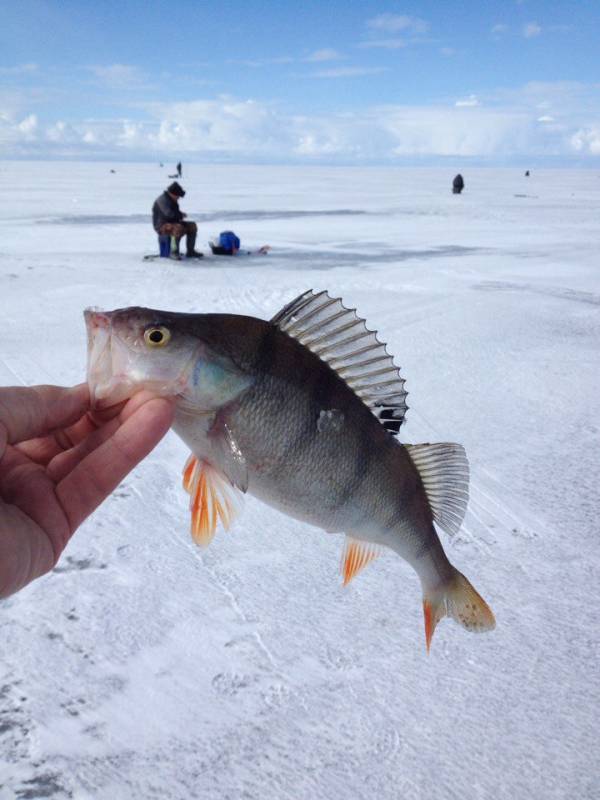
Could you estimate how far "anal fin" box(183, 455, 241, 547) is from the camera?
1612 mm

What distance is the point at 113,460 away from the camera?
1589 millimetres

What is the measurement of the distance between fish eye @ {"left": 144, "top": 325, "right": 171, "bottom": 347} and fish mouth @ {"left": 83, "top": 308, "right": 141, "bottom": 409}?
0.06m

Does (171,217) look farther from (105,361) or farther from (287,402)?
(287,402)

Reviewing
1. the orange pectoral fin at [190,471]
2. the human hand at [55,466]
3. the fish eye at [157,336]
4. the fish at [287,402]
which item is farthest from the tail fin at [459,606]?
the fish eye at [157,336]

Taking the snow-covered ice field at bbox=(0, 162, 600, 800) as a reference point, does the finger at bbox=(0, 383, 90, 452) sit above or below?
above

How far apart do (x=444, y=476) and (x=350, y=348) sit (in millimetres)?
407

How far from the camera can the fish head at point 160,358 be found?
4.88 feet

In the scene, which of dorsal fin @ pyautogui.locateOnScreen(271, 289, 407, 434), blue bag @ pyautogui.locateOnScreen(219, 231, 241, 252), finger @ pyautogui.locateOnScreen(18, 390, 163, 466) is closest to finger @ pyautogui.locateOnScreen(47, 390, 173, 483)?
finger @ pyautogui.locateOnScreen(18, 390, 163, 466)

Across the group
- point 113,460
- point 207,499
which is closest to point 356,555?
point 207,499

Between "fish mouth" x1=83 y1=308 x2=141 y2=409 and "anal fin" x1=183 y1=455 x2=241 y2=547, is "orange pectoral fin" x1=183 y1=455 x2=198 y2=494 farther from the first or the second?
"fish mouth" x1=83 y1=308 x2=141 y2=409

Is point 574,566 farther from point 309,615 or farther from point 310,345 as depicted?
point 310,345

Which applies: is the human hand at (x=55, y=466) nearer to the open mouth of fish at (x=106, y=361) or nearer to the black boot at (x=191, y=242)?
the open mouth of fish at (x=106, y=361)

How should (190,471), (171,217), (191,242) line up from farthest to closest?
(191,242), (171,217), (190,471)

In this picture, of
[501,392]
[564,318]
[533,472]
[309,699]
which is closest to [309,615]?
[309,699]
